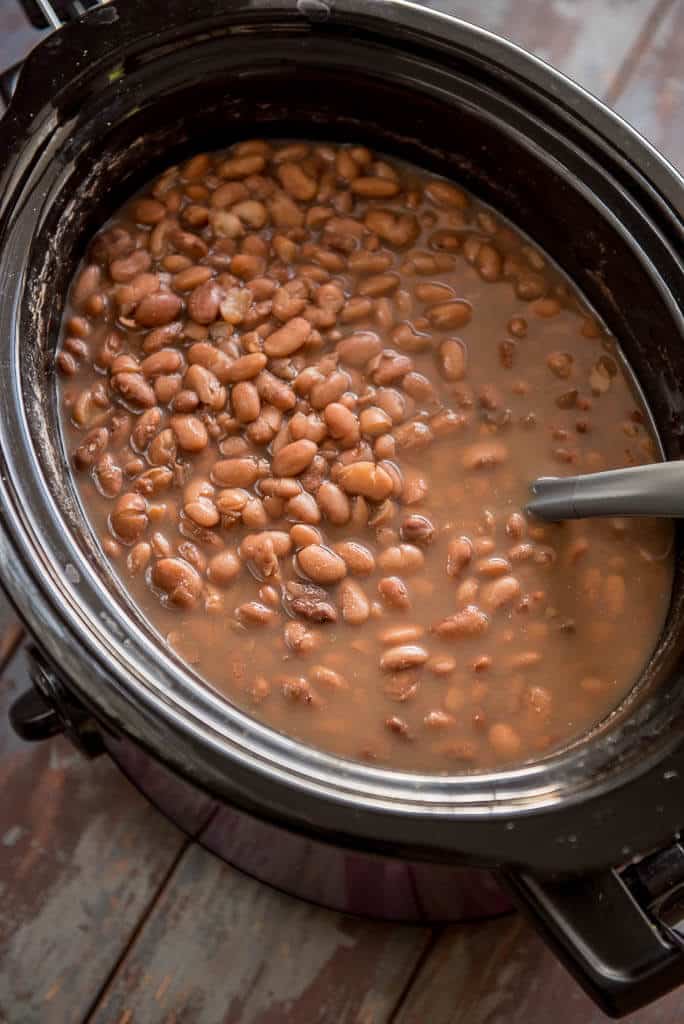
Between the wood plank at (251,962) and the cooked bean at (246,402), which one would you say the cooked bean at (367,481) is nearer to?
the cooked bean at (246,402)

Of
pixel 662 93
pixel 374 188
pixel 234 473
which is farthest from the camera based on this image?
pixel 662 93

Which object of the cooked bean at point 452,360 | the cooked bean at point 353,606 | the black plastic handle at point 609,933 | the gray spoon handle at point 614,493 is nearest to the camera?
the black plastic handle at point 609,933

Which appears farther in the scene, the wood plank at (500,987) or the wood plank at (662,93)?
the wood plank at (662,93)

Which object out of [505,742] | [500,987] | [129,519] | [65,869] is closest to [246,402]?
[129,519]

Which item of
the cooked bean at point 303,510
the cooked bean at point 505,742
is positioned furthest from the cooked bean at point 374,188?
the cooked bean at point 505,742

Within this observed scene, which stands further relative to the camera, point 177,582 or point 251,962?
point 251,962

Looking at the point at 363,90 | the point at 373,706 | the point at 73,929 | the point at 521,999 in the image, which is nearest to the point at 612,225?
the point at 363,90

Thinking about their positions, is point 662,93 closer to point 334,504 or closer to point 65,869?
point 334,504
